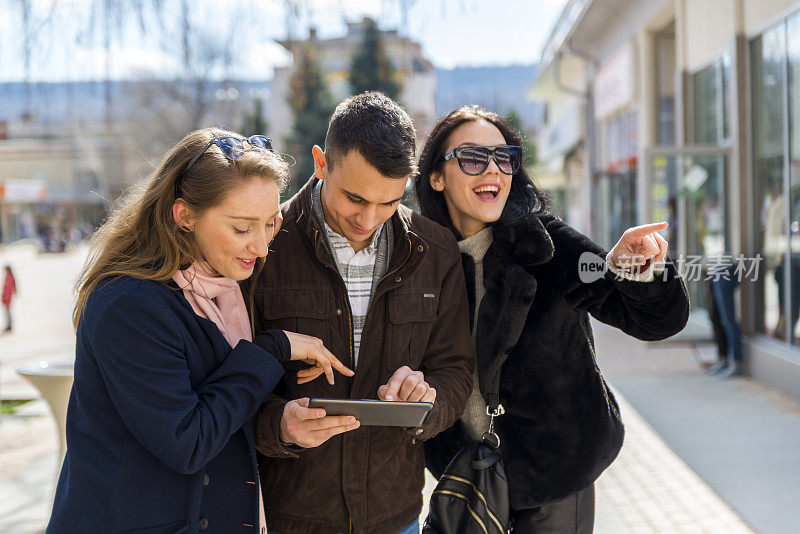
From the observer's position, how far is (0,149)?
119ft

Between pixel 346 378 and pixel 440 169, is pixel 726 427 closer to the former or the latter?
pixel 440 169

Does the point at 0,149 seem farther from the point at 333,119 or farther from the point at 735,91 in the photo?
the point at 333,119

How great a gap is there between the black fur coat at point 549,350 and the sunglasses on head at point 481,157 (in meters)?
0.21

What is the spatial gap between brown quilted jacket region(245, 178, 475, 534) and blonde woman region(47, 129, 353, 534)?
142 millimetres

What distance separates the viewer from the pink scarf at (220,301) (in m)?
1.86

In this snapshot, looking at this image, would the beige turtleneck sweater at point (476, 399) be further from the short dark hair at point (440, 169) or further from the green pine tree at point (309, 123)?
the green pine tree at point (309, 123)

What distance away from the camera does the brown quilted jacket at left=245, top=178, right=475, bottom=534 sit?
82.3 inches

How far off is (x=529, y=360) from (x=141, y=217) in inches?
47.0

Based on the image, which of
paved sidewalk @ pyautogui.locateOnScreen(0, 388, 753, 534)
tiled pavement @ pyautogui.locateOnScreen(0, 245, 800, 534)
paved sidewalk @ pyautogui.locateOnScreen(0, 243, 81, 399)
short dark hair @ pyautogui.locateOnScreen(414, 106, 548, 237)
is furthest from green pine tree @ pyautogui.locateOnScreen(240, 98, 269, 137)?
short dark hair @ pyautogui.locateOnScreen(414, 106, 548, 237)

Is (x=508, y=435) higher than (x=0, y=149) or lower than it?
lower

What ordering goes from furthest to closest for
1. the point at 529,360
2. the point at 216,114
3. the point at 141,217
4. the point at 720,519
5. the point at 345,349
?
the point at 216,114, the point at 720,519, the point at 529,360, the point at 345,349, the point at 141,217

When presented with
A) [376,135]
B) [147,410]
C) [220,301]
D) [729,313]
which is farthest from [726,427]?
[147,410]

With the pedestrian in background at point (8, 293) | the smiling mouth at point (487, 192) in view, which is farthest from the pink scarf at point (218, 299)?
the pedestrian in background at point (8, 293)

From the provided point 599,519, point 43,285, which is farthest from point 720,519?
point 43,285
